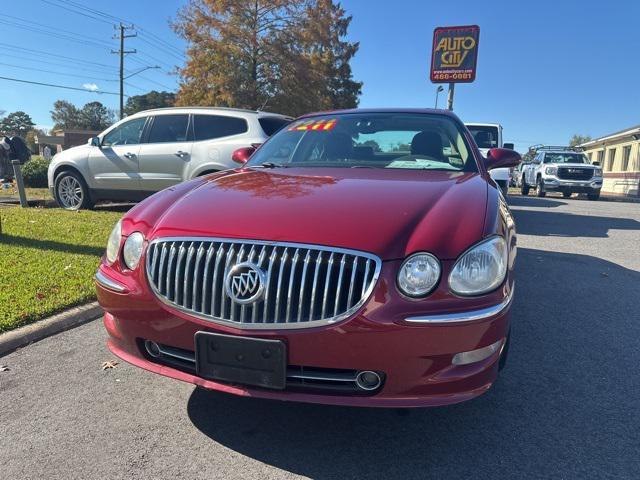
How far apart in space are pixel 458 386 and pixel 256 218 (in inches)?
44.8

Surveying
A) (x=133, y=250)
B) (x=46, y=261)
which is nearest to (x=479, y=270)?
(x=133, y=250)

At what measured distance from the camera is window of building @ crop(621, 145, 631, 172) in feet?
101

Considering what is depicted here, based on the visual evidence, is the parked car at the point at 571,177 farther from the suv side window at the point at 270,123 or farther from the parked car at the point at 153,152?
the suv side window at the point at 270,123

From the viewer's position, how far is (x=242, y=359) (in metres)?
2.09

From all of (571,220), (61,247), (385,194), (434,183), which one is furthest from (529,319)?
(571,220)

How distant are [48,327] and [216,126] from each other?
16.7ft

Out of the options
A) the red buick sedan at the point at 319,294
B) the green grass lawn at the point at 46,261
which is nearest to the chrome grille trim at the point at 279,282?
the red buick sedan at the point at 319,294

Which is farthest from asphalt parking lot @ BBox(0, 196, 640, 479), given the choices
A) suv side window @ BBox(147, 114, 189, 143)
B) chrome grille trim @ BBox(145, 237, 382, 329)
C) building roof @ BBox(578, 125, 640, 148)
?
building roof @ BBox(578, 125, 640, 148)

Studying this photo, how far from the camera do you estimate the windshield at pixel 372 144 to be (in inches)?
139

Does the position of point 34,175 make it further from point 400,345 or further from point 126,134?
point 400,345

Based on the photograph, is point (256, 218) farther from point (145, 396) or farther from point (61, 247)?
point (61, 247)

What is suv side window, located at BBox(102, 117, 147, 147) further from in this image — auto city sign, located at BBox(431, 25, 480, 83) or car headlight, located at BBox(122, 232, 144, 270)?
auto city sign, located at BBox(431, 25, 480, 83)

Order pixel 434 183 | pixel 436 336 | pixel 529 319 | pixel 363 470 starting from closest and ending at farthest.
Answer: pixel 436 336 < pixel 363 470 < pixel 434 183 < pixel 529 319

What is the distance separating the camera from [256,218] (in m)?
2.26
